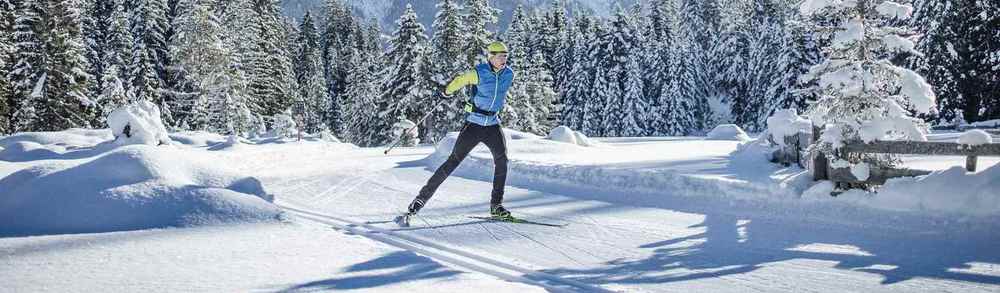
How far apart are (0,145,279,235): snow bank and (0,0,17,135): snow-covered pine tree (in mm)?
28445

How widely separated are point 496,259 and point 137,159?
4.49 m

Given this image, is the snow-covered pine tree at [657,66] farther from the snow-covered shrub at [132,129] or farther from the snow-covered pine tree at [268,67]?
the snow-covered shrub at [132,129]

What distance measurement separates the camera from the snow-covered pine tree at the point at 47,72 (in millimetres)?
31641

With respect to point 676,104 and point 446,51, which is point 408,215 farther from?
point 676,104

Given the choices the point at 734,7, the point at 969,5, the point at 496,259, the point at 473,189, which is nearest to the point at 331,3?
the point at 734,7

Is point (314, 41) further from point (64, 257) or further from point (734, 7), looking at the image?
point (64, 257)

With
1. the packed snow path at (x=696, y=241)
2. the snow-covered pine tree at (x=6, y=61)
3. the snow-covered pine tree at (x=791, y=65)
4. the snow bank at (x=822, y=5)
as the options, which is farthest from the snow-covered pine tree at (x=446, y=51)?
the snow bank at (x=822, y=5)

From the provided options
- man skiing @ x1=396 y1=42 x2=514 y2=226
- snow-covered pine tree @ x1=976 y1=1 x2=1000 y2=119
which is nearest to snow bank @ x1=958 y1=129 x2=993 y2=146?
man skiing @ x1=396 y1=42 x2=514 y2=226

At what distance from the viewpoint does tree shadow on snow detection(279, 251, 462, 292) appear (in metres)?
4.30

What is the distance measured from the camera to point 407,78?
39.2 m

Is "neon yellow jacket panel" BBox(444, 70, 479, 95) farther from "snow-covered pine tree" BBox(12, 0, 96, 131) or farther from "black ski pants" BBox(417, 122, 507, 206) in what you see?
"snow-covered pine tree" BBox(12, 0, 96, 131)

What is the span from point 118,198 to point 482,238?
12.0ft

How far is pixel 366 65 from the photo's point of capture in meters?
56.3

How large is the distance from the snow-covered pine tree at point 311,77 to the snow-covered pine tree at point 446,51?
28443 millimetres
